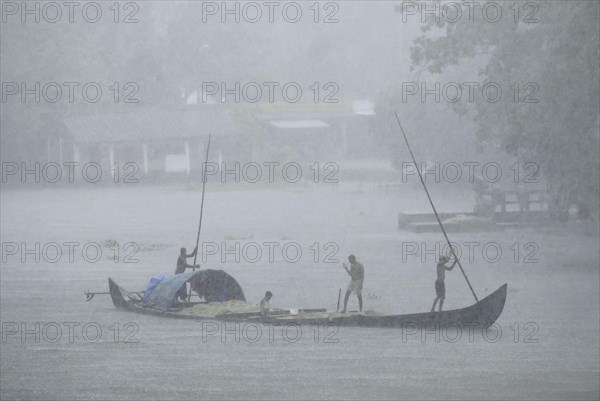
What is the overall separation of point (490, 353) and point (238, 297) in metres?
5.73

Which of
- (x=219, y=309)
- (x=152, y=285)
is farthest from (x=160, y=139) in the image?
(x=219, y=309)

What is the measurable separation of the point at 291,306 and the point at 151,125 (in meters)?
44.4

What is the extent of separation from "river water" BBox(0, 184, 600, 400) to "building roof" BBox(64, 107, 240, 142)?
1458cm

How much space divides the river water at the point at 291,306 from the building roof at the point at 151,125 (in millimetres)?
14580

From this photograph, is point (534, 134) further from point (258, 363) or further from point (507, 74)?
point (258, 363)

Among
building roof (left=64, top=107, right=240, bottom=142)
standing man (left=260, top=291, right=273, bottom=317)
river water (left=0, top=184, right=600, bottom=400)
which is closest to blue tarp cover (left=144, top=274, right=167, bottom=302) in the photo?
river water (left=0, top=184, right=600, bottom=400)

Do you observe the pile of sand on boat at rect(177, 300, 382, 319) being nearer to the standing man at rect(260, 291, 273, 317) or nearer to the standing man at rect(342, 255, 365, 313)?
the standing man at rect(260, 291, 273, 317)

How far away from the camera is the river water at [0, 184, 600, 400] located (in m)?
18.8

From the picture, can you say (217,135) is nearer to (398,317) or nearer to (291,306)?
(291,306)

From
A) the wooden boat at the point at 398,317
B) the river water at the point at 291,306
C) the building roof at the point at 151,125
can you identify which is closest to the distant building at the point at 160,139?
the building roof at the point at 151,125

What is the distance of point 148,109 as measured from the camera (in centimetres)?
7288

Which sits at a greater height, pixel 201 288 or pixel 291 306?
pixel 201 288

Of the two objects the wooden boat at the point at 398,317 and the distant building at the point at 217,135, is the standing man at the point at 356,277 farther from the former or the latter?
the distant building at the point at 217,135

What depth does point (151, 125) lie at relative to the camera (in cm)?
7019
